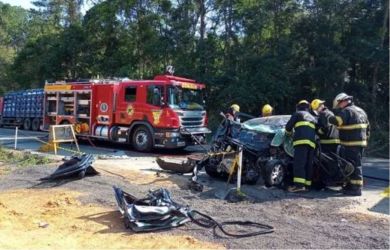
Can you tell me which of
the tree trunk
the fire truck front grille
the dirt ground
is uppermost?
the tree trunk

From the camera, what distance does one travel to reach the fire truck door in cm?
1725

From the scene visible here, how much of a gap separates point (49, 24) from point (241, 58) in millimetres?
29529

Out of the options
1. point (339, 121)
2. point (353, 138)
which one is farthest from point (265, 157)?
point (353, 138)

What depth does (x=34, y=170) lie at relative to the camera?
11.0 m

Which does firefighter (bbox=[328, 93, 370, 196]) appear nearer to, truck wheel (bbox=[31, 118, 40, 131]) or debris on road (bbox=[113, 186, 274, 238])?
debris on road (bbox=[113, 186, 274, 238])

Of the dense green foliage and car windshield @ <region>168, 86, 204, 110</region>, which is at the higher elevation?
the dense green foliage

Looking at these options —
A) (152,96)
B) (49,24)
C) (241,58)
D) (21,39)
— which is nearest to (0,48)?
(21,39)

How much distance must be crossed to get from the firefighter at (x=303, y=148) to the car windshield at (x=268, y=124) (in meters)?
0.99

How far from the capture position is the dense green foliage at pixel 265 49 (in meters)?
23.3

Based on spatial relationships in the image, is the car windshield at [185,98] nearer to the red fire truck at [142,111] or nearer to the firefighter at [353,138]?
the red fire truck at [142,111]

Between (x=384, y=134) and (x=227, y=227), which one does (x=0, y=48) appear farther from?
(x=227, y=227)

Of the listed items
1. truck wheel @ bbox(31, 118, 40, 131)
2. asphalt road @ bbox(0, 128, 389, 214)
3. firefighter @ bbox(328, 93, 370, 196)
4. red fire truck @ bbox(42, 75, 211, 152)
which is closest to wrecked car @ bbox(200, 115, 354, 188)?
firefighter @ bbox(328, 93, 370, 196)

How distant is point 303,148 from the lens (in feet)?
28.9

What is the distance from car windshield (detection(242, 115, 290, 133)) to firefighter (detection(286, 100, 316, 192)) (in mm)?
986
